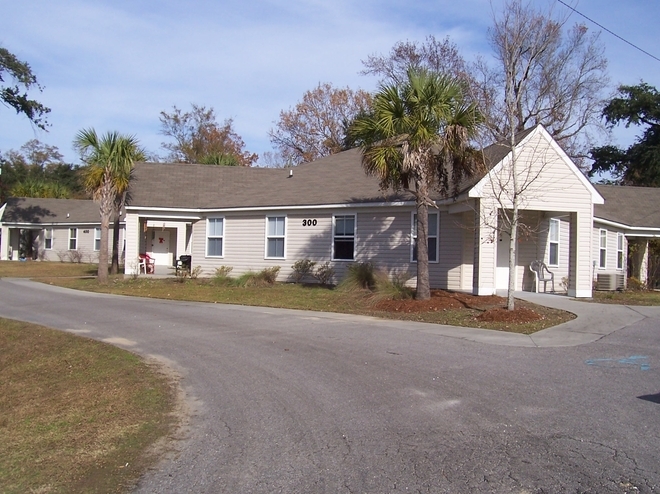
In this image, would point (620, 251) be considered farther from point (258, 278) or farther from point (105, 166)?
point (105, 166)

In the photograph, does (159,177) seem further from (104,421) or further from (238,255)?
(104,421)

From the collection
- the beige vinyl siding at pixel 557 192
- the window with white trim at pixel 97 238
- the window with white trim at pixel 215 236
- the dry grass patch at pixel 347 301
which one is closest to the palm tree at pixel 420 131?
the dry grass patch at pixel 347 301

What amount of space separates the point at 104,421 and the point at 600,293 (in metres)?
17.3

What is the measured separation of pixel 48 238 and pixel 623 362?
41.9 m

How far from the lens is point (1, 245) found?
44844 mm

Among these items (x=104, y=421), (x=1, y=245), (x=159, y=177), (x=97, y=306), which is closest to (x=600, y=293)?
(x=97, y=306)

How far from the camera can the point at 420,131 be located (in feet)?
53.4

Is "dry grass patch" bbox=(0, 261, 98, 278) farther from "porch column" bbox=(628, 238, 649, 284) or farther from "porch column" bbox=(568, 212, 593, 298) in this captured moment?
"porch column" bbox=(628, 238, 649, 284)

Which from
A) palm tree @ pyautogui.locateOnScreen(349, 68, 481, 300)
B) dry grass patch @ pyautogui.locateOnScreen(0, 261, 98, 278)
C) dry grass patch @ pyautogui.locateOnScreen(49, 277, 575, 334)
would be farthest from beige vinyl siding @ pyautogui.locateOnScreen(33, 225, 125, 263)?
palm tree @ pyautogui.locateOnScreen(349, 68, 481, 300)

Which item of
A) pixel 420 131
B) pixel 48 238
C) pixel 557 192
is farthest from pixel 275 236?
pixel 48 238

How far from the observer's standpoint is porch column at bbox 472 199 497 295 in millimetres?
17812

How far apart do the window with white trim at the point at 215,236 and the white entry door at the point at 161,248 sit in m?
7.76

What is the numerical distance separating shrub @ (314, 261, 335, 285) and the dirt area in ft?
20.3

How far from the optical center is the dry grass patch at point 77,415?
569 centimetres
